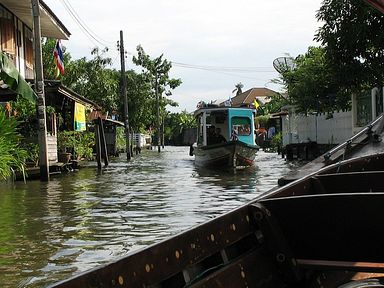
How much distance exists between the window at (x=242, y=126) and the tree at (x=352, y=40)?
6426 mm

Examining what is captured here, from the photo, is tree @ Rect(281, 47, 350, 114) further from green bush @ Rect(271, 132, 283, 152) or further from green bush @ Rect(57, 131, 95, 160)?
green bush @ Rect(271, 132, 283, 152)

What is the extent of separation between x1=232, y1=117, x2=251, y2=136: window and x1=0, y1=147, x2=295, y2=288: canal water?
6682mm

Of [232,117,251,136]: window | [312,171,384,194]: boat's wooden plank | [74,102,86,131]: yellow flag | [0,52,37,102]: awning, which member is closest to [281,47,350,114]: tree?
[232,117,251,136]: window

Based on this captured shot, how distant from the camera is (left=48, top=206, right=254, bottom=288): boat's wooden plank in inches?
89.0

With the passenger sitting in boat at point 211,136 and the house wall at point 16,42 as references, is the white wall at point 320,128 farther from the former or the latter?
the house wall at point 16,42

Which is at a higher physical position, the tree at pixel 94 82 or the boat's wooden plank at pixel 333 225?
the tree at pixel 94 82

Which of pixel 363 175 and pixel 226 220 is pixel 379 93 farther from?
pixel 226 220

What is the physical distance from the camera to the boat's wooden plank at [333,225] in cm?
329

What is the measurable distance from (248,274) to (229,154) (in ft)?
55.2

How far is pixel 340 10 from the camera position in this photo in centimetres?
1552

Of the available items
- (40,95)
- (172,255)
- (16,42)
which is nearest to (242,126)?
(16,42)

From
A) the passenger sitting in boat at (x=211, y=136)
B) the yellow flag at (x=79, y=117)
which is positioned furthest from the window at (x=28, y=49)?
the passenger sitting in boat at (x=211, y=136)

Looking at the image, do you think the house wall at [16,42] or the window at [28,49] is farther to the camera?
the window at [28,49]

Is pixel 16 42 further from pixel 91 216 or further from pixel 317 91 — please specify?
pixel 91 216
